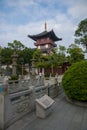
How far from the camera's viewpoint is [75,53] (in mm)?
31797

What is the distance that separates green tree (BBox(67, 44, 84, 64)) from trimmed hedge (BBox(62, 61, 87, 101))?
22358 millimetres

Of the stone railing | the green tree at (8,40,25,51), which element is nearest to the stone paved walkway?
the stone railing

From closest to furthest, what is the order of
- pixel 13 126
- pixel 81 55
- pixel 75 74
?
pixel 13 126
pixel 75 74
pixel 81 55

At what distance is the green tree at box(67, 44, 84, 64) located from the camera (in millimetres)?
31266

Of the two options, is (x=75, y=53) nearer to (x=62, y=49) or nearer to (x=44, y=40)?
(x=62, y=49)

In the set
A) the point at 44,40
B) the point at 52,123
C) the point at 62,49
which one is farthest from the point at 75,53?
the point at 52,123

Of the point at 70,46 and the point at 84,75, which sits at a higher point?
the point at 70,46

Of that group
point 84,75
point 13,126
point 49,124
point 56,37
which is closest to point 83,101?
point 84,75

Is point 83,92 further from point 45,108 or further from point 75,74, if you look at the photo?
point 45,108

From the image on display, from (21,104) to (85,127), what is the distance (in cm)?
234

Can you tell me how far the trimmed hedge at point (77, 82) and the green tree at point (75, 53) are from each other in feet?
73.4

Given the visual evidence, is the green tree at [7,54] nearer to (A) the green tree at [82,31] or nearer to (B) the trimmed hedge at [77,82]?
(A) the green tree at [82,31]

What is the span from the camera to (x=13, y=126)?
16.2 ft

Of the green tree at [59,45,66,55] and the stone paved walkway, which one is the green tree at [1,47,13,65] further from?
the stone paved walkway
